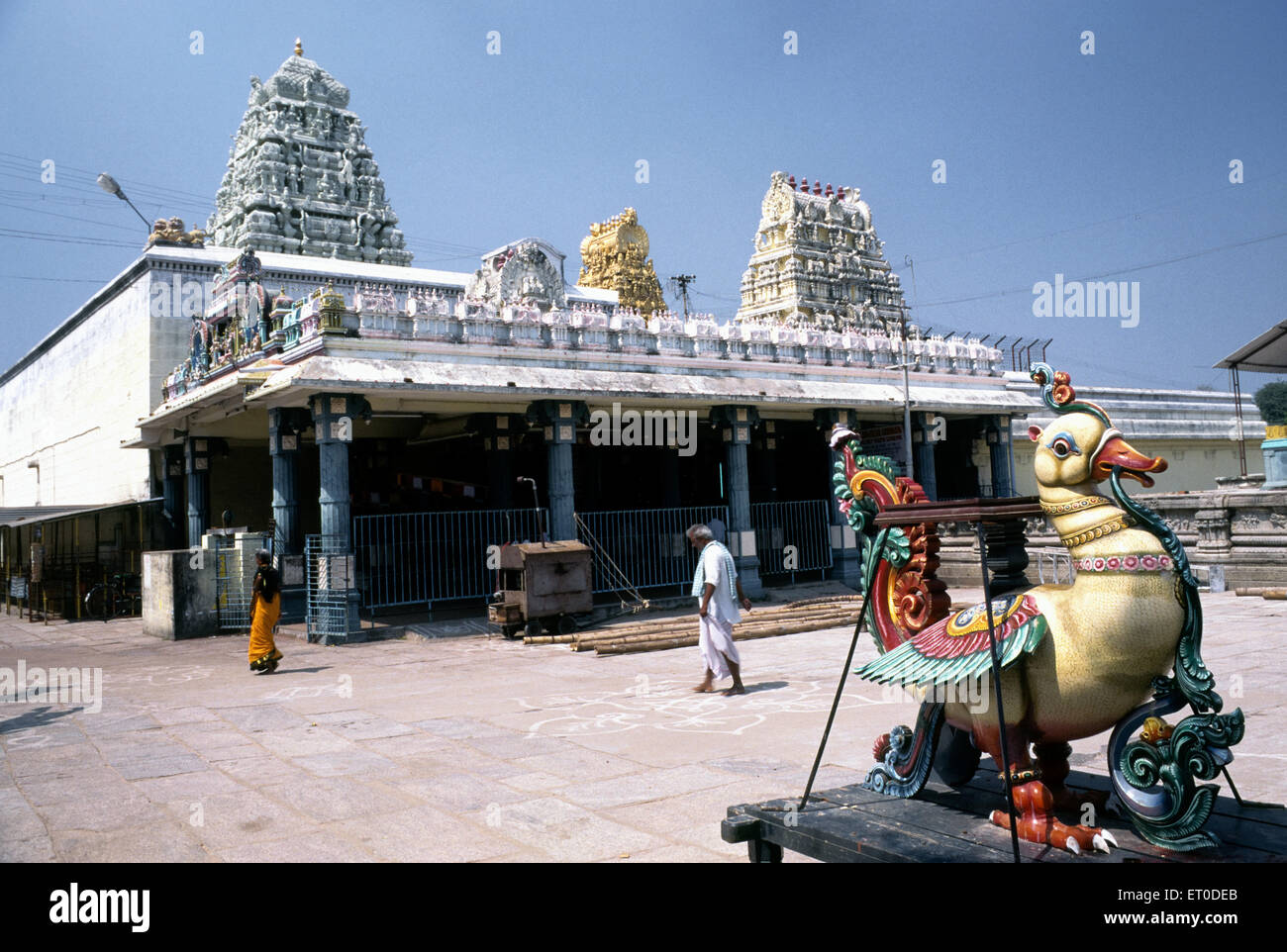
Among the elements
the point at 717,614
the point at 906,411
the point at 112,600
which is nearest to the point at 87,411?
the point at 112,600

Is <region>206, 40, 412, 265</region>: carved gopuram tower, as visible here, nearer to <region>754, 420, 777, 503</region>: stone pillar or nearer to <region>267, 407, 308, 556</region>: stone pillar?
<region>754, 420, 777, 503</region>: stone pillar

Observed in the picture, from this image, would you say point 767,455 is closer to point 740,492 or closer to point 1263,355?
point 740,492

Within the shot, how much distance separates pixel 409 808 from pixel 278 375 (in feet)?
33.3

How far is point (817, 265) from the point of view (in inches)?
1610

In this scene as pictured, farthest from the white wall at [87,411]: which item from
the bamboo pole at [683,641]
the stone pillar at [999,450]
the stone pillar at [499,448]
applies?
the stone pillar at [999,450]

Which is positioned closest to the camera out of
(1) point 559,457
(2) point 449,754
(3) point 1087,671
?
(3) point 1087,671

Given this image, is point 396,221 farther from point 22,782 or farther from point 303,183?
point 22,782

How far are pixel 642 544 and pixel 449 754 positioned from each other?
35.6ft

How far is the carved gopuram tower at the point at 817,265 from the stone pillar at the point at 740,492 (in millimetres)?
21905

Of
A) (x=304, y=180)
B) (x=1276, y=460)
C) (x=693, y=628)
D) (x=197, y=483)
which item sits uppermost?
(x=304, y=180)

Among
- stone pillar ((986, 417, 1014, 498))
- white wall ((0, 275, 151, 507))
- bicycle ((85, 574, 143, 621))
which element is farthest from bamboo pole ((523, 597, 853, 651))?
white wall ((0, 275, 151, 507))

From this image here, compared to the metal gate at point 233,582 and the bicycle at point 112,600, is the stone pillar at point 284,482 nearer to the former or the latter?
the metal gate at point 233,582

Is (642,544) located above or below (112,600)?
above

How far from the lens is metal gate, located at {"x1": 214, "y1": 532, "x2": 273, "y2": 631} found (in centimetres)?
1625
